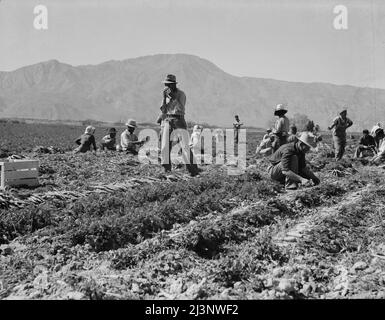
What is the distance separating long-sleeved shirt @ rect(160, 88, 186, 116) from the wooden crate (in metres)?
2.54

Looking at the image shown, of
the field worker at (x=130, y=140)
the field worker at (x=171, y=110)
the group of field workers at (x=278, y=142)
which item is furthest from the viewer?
the field worker at (x=130, y=140)

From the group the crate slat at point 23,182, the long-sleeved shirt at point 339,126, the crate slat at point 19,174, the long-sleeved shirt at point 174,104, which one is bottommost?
the crate slat at point 23,182

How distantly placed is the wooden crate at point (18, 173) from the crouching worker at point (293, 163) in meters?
3.78

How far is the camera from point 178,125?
987cm

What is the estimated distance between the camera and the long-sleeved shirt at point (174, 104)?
983 cm

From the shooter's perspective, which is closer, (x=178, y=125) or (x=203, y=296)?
(x=203, y=296)

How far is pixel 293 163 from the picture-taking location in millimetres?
8445

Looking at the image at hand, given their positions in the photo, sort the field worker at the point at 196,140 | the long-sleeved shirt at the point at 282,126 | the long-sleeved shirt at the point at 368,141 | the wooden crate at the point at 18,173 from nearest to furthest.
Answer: the wooden crate at the point at 18,173, the long-sleeved shirt at the point at 282,126, the long-sleeved shirt at the point at 368,141, the field worker at the point at 196,140

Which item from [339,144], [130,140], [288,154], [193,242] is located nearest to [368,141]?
[339,144]

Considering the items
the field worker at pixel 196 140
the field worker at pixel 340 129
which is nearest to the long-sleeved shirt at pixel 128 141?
the field worker at pixel 196 140

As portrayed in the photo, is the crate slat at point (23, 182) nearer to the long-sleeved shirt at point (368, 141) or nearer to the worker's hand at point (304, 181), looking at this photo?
the worker's hand at point (304, 181)
